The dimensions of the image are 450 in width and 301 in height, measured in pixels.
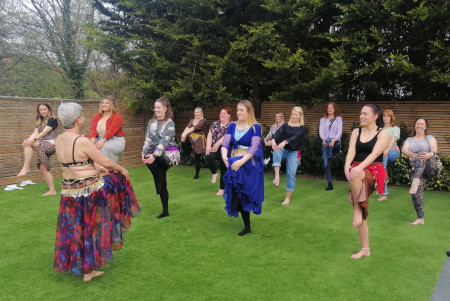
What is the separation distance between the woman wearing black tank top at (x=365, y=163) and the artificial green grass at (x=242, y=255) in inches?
23.5

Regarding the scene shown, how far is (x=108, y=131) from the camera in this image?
201 inches

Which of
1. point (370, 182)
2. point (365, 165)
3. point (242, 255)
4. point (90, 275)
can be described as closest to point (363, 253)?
point (370, 182)

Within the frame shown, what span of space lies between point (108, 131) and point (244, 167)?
206 cm

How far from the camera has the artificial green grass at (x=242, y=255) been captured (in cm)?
321

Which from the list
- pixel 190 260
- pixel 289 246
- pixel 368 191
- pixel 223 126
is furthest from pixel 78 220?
pixel 223 126

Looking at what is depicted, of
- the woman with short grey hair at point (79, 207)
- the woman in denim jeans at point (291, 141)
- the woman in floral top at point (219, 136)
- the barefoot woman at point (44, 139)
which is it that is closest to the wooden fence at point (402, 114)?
the woman in denim jeans at point (291, 141)

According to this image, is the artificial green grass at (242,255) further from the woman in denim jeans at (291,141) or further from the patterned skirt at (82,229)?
the woman in denim jeans at (291,141)

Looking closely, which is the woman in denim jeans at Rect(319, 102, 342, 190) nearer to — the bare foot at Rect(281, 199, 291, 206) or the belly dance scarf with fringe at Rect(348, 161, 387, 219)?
the bare foot at Rect(281, 199, 291, 206)

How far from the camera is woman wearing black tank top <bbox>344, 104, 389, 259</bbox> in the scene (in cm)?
371

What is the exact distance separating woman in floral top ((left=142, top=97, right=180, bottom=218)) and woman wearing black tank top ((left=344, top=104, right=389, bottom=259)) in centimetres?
255

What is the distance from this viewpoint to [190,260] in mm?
3896

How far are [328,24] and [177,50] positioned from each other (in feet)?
14.5

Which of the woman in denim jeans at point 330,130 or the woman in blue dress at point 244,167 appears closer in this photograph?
the woman in blue dress at point 244,167

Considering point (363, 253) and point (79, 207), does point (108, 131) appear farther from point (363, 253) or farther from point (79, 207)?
point (363, 253)
